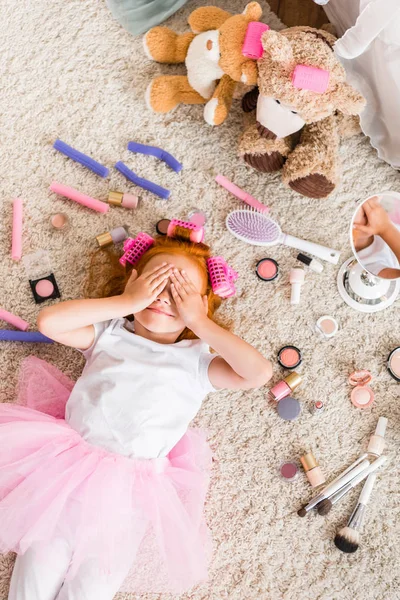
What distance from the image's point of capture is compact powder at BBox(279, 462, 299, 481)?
1.16 metres

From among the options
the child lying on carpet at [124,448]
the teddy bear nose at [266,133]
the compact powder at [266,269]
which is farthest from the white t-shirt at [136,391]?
the teddy bear nose at [266,133]

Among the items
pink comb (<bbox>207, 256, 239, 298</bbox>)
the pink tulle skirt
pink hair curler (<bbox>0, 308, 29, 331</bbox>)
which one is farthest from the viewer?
pink hair curler (<bbox>0, 308, 29, 331</bbox>)

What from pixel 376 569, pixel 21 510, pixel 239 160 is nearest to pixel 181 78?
pixel 239 160

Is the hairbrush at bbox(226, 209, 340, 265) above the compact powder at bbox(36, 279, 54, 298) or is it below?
above

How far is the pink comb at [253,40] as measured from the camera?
1058 millimetres

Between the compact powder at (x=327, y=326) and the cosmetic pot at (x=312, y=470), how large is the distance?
24 centimetres

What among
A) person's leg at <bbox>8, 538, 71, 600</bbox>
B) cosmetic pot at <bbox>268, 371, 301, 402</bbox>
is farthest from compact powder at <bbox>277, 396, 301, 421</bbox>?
person's leg at <bbox>8, 538, 71, 600</bbox>

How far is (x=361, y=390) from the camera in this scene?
120cm

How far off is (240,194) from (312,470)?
570 millimetres

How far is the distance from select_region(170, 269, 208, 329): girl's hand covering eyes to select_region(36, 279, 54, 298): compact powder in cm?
31

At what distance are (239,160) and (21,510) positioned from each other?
80cm

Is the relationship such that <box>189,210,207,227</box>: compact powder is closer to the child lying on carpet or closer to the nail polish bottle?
the child lying on carpet

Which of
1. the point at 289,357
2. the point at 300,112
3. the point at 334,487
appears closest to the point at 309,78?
the point at 300,112

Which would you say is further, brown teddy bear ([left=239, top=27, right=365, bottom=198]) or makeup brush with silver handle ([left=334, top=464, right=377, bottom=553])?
makeup brush with silver handle ([left=334, top=464, right=377, bottom=553])
